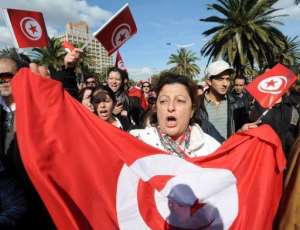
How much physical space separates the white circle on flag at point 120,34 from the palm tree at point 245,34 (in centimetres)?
2768

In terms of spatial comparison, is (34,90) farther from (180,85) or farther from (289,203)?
(289,203)

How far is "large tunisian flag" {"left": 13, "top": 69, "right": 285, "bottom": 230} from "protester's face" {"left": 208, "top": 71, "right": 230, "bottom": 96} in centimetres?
162

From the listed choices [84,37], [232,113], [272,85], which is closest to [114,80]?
[232,113]

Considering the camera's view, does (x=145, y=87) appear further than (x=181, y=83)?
Yes

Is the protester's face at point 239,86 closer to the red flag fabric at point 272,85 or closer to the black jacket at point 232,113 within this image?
the black jacket at point 232,113

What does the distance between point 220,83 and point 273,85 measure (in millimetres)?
929

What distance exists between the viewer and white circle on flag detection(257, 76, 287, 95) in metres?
3.24

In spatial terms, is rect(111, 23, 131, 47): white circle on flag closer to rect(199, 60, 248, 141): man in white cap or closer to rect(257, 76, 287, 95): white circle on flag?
rect(199, 60, 248, 141): man in white cap

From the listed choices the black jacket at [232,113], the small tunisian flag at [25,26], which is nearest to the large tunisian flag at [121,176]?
the black jacket at [232,113]

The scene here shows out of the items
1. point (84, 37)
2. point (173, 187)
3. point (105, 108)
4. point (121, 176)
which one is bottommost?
point (173, 187)

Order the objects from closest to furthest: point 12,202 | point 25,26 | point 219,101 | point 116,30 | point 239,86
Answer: point 12,202 < point 25,26 < point 219,101 < point 116,30 < point 239,86

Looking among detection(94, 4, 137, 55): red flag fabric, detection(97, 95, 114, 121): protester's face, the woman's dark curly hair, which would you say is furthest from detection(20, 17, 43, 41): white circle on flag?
the woman's dark curly hair

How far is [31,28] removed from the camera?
356 centimetres

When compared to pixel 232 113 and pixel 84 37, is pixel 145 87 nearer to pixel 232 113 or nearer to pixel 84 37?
pixel 232 113
